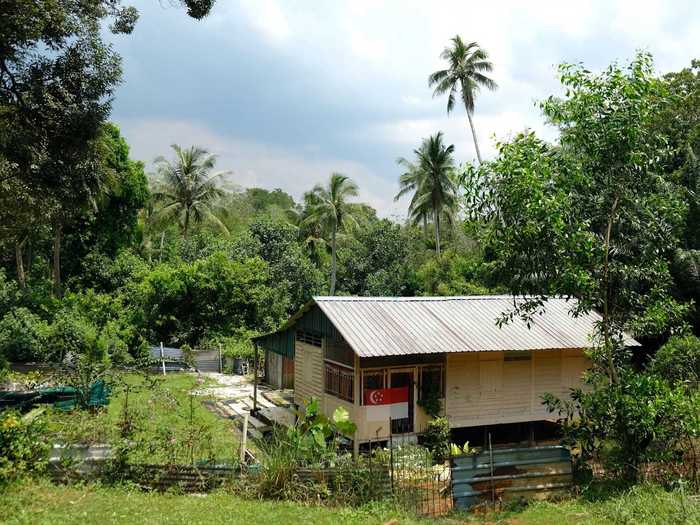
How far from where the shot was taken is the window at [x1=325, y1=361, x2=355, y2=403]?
1542cm

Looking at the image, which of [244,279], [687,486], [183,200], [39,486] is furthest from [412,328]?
[183,200]

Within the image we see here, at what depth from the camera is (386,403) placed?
15.3 meters

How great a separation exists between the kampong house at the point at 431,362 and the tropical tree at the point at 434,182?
22.6 m

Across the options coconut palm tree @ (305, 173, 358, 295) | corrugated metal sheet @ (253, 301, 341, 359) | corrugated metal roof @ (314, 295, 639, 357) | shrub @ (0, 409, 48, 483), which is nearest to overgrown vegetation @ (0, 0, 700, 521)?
shrub @ (0, 409, 48, 483)

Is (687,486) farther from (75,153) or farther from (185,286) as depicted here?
(185,286)

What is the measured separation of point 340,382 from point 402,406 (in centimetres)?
175

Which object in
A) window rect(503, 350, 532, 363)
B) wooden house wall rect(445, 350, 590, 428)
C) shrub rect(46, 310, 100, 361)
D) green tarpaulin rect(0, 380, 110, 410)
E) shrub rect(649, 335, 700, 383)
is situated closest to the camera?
green tarpaulin rect(0, 380, 110, 410)

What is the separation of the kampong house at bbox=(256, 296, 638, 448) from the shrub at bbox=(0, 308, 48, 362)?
15753 millimetres

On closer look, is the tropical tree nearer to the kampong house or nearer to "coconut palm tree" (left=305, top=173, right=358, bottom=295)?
"coconut palm tree" (left=305, top=173, right=358, bottom=295)

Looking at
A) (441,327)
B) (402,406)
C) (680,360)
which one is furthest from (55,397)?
(680,360)

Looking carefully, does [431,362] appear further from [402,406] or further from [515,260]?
[515,260]

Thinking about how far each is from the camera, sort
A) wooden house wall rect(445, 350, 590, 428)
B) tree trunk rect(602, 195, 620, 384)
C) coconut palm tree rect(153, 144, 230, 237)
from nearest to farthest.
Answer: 1. tree trunk rect(602, 195, 620, 384)
2. wooden house wall rect(445, 350, 590, 428)
3. coconut palm tree rect(153, 144, 230, 237)

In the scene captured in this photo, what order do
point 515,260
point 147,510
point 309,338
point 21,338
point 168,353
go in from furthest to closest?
point 168,353, point 21,338, point 309,338, point 515,260, point 147,510

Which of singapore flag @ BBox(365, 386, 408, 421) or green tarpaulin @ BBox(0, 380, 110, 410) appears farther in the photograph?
singapore flag @ BBox(365, 386, 408, 421)
